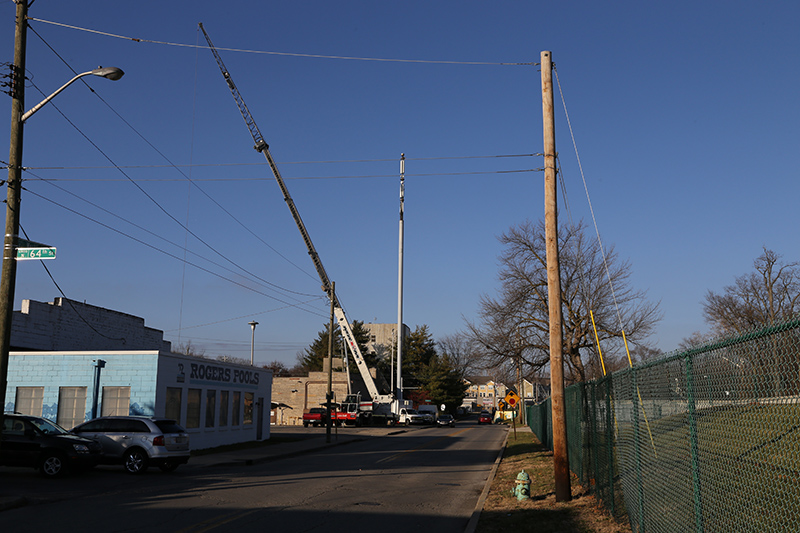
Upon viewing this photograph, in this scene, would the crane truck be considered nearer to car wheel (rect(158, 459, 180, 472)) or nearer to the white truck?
the white truck

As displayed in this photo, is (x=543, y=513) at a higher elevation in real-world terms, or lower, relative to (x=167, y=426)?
lower

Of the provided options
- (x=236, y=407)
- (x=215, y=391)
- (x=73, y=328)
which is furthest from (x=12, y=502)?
(x=73, y=328)

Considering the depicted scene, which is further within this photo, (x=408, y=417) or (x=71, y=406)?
(x=408, y=417)

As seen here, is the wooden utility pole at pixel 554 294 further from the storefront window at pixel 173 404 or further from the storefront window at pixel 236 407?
the storefront window at pixel 236 407

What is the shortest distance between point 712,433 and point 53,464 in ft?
55.3

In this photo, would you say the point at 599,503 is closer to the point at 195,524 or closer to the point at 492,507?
the point at 492,507

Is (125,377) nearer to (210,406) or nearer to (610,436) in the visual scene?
(210,406)

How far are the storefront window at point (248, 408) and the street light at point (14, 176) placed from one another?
21.1 m

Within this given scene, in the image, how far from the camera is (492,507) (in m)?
12.3

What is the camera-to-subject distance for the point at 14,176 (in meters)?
13.7

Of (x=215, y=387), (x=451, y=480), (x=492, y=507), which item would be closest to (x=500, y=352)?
(x=215, y=387)

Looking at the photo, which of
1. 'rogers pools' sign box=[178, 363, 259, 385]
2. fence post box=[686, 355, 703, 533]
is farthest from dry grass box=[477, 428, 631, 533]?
'rogers pools' sign box=[178, 363, 259, 385]

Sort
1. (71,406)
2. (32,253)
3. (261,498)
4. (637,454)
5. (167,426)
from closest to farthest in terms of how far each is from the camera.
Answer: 1. (637,454)
2. (32,253)
3. (261,498)
4. (167,426)
5. (71,406)

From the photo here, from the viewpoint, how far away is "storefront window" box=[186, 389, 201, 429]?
2806cm
